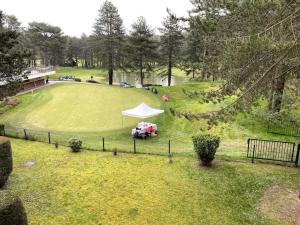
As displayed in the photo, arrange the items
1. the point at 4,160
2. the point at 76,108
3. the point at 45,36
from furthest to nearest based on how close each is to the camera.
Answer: the point at 45,36
the point at 76,108
the point at 4,160

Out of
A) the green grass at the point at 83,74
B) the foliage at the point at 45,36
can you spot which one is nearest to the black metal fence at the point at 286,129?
the green grass at the point at 83,74

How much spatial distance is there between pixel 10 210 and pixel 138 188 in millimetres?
4443

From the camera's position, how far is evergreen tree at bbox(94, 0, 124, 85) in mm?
35188

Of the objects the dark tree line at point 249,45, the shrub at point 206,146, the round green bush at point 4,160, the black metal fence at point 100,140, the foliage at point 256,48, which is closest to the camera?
the foliage at point 256,48

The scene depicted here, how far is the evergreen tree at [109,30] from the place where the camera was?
A: 35.2 m

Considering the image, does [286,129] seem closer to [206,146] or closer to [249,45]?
[206,146]

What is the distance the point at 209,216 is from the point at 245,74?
4735 mm

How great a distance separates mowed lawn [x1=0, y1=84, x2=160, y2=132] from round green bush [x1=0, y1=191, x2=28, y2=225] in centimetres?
1310

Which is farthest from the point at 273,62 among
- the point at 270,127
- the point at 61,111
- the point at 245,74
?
the point at 61,111

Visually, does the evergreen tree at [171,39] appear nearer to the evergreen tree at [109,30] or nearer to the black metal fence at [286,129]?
the evergreen tree at [109,30]

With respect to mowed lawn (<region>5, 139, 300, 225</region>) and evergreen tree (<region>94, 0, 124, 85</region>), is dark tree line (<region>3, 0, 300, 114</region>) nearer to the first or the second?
mowed lawn (<region>5, 139, 300, 225</region>)

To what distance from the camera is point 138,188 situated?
9.25 meters

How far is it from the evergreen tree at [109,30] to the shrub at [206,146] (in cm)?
2758

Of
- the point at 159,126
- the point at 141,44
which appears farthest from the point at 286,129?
the point at 141,44
